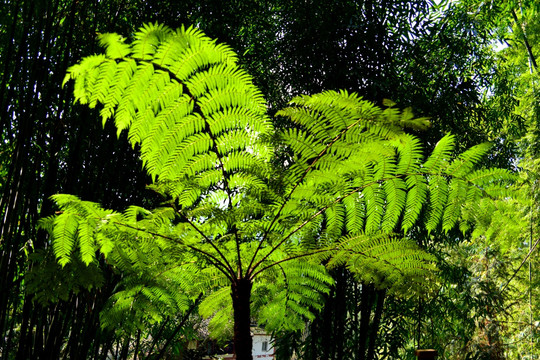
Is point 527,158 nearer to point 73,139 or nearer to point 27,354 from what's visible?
point 73,139

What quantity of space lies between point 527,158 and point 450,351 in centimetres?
287

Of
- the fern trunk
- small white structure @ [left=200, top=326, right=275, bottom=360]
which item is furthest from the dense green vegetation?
small white structure @ [left=200, top=326, right=275, bottom=360]

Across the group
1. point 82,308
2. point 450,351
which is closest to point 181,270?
point 82,308

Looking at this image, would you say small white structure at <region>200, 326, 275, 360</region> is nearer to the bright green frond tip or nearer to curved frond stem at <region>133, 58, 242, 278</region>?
curved frond stem at <region>133, 58, 242, 278</region>

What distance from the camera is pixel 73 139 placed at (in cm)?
242

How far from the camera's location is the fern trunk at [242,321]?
100cm

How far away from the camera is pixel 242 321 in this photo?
1.03 m

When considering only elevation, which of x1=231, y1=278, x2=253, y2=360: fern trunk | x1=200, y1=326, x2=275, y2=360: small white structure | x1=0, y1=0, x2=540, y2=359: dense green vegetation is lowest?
x1=200, y1=326, x2=275, y2=360: small white structure

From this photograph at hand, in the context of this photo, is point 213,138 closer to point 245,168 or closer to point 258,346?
point 245,168

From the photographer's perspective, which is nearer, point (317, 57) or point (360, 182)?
point (360, 182)

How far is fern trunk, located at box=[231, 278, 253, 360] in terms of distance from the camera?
3.29ft

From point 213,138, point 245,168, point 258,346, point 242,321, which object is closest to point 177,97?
point 213,138

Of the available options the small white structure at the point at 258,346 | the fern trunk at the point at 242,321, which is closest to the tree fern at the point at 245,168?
the fern trunk at the point at 242,321

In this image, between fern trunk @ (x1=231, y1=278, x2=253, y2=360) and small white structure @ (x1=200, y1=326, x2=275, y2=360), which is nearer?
fern trunk @ (x1=231, y1=278, x2=253, y2=360)
